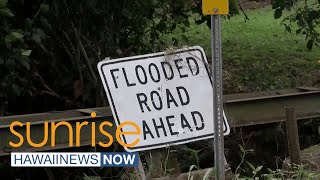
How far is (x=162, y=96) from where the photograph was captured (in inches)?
172

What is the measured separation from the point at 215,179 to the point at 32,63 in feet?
9.75

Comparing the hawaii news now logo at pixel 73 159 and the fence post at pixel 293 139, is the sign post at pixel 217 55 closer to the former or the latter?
the hawaii news now logo at pixel 73 159

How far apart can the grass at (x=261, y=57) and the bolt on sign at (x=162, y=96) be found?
2282mm

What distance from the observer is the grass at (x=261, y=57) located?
30.9 feet

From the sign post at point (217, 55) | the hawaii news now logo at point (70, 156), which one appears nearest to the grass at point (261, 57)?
the hawaii news now logo at point (70, 156)

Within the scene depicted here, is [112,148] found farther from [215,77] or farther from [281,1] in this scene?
[281,1]

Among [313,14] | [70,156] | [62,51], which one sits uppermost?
[313,14]

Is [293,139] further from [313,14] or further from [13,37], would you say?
[313,14]

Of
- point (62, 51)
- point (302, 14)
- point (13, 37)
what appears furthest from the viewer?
point (302, 14)

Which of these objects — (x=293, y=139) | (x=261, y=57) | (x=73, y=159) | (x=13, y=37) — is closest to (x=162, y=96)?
(x=73, y=159)

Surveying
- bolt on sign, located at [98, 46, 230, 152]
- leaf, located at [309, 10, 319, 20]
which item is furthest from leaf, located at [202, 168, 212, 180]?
leaf, located at [309, 10, 319, 20]

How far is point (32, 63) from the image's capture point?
20.8 ft

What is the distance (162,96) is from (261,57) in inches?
294

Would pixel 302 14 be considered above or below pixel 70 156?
above
